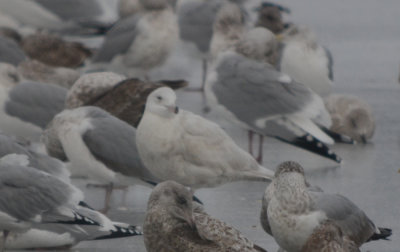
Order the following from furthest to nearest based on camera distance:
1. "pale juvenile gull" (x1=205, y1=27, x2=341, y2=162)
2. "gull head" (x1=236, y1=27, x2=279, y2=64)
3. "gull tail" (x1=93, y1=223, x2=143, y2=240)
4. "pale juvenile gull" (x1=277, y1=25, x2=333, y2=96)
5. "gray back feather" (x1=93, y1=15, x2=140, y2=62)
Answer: "gray back feather" (x1=93, y1=15, x2=140, y2=62) → "pale juvenile gull" (x1=277, y1=25, x2=333, y2=96) → "gull head" (x1=236, y1=27, x2=279, y2=64) → "pale juvenile gull" (x1=205, y1=27, x2=341, y2=162) → "gull tail" (x1=93, y1=223, x2=143, y2=240)

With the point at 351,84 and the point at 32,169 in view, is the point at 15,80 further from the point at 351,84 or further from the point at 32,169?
the point at 351,84

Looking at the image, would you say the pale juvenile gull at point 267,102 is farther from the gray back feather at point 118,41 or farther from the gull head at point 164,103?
the gray back feather at point 118,41

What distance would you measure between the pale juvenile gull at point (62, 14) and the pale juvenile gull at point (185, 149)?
329 inches

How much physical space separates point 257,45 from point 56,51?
3.77 meters

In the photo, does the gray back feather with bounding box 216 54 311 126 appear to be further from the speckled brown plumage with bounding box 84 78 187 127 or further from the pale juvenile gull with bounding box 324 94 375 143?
the pale juvenile gull with bounding box 324 94 375 143

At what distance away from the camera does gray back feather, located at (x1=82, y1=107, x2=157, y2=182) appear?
22.7 ft

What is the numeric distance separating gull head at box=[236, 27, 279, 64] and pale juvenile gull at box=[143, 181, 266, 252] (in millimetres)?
4131

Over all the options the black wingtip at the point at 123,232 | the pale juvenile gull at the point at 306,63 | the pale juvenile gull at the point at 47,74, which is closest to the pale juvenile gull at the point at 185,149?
the black wingtip at the point at 123,232

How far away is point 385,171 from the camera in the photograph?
804 cm

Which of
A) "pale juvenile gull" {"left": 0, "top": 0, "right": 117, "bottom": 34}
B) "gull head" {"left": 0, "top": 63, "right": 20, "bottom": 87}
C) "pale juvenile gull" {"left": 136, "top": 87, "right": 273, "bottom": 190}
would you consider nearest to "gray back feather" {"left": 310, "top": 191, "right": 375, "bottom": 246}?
"pale juvenile gull" {"left": 136, "top": 87, "right": 273, "bottom": 190}

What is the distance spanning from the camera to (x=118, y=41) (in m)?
12.3

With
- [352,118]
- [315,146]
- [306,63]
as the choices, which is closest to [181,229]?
[315,146]

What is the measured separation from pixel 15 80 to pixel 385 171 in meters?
3.27

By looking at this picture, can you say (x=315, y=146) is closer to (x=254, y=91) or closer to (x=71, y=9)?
(x=254, y=91)
